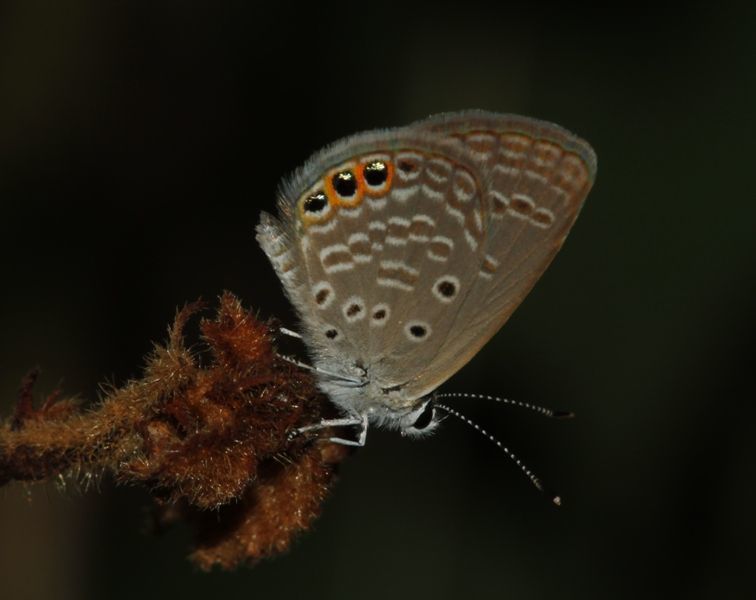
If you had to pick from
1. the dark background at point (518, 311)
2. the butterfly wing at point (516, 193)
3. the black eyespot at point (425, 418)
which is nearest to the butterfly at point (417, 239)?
the butterfly wing at point (516, 193)

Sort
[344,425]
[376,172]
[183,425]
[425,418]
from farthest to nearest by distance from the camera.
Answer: [425,418] < [376,172] < [344,425] < [183,425]

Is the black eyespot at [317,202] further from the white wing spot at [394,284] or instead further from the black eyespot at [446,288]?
the black eyespot at [446,288]

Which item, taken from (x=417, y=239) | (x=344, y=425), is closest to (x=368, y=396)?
(x=344, y=425)

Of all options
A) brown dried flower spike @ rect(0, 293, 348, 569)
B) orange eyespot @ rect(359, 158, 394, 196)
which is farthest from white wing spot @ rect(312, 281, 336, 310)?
brown dried flower spike @ rect(0, 293, 348, 569)

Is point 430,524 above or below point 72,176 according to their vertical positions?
below

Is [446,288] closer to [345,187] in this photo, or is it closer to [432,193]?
[432,193]

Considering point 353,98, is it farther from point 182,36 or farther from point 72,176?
point 72,176

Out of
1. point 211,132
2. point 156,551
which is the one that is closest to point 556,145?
point 211,132

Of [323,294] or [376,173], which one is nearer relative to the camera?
[376,173]
